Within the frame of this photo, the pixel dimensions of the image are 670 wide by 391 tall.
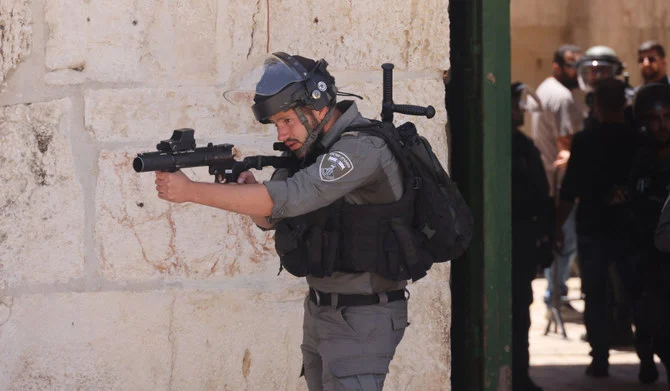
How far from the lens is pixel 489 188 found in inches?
179

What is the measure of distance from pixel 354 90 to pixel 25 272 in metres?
1.46

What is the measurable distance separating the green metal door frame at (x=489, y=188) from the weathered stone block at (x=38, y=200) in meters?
1.61

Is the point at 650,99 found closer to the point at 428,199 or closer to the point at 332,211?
the point at 428,199

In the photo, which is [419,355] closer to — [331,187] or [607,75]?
[331,187]

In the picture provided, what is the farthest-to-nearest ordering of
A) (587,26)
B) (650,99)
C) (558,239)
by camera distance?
(587,26) < (558,239) < (650,99)

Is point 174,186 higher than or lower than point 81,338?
higher

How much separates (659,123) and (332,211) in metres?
2.69

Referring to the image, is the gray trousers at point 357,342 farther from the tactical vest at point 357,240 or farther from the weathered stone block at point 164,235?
the weathered stone block at point 164,235

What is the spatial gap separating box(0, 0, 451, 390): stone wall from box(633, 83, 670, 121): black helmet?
1730 millimetres

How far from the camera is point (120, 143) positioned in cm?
431

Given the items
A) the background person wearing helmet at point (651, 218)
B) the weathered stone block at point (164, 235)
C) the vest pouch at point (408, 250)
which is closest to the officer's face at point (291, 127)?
the vest pouch at point (408, 250)

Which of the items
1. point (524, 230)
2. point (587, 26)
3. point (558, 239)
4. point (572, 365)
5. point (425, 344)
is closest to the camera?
point (425, 344)

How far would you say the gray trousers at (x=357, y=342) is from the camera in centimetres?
338

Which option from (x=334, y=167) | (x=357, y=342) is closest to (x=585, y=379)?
(x=357, y=342)
